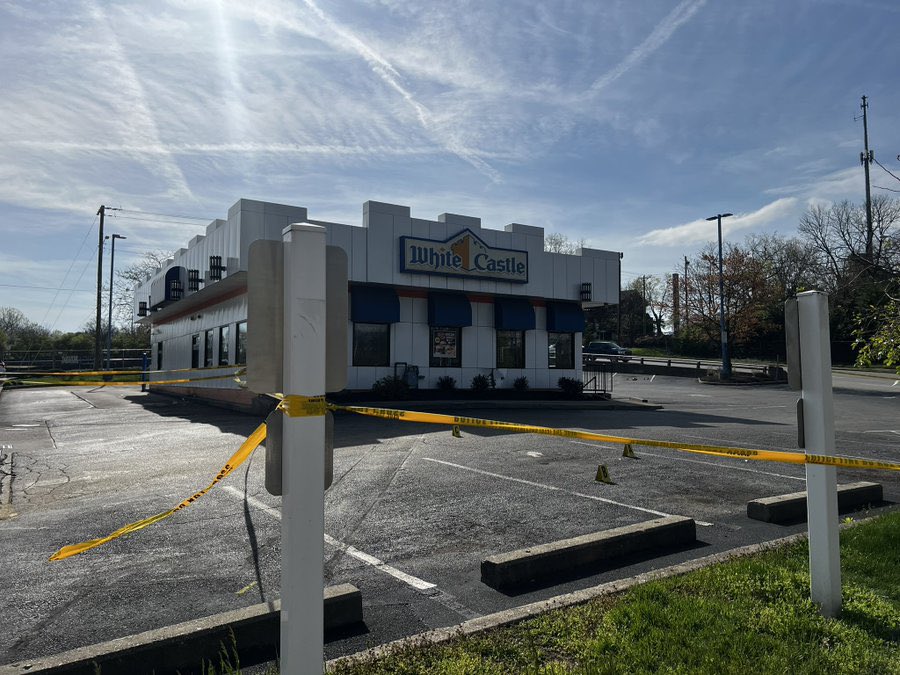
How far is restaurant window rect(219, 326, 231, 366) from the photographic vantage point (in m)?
24.2

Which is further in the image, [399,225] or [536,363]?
[536,363]

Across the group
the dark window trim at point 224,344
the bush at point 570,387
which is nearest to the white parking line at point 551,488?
the dark window trim at point 224,344

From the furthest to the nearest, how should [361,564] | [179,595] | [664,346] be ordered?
[664,346], [361,564], [179,595]

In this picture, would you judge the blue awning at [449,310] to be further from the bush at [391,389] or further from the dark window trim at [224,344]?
the dark window trim at [224,344]

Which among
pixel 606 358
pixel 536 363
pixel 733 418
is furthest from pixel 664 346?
pixel 733 418

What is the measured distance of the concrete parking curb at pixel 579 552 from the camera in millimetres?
4977

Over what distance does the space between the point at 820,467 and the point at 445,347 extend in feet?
66.3

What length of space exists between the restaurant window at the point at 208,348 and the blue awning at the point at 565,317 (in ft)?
45.0

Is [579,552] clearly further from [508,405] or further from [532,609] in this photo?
[508,405]

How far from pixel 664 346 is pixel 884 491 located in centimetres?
6370

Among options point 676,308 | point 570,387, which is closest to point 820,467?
point 570,387

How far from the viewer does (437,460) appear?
1084 centimetres

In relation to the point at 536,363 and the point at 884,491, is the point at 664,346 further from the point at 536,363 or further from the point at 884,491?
the point at 884,491

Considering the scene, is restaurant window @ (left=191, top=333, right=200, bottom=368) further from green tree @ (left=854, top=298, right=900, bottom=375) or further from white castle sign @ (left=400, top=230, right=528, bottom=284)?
green tree @ (left=854, top=298, right=900, bottom=375)
